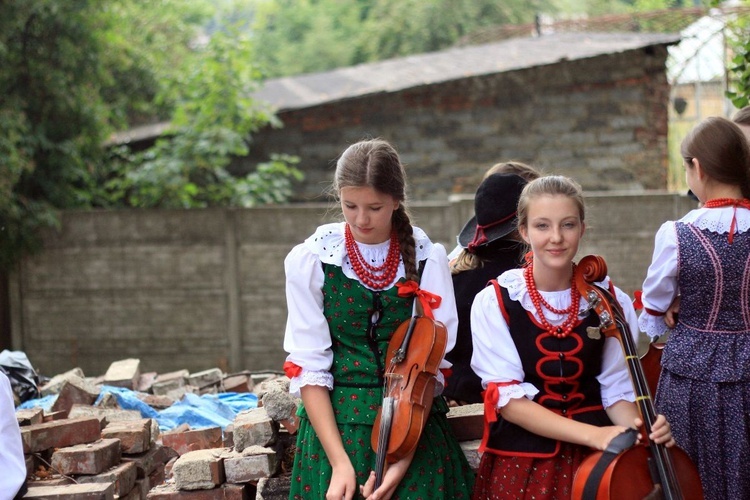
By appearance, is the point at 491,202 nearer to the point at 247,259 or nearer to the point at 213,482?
the point at 213,482

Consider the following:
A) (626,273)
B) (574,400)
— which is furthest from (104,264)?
(574,400)

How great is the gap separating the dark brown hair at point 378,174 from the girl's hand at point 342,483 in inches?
26.3

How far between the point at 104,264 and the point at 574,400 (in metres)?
7.08

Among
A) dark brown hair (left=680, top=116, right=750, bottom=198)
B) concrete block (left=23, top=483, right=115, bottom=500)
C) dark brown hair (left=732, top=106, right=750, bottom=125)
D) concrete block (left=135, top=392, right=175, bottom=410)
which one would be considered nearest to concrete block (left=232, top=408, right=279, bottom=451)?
concrete block (left=23, top=483, right=115, bottom=500)

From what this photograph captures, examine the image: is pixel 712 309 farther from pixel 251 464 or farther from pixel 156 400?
pixel 156 400

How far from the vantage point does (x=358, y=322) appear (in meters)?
3.10

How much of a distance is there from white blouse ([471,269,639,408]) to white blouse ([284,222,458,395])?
115 mm

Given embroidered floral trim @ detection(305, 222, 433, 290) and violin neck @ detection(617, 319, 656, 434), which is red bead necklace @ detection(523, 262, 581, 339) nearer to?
violin neck @ detection(617, 319, 656, 434)

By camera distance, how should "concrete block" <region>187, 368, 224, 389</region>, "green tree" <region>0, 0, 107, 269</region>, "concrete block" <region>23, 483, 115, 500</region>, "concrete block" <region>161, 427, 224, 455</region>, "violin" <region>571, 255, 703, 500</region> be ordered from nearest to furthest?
"violin" <region>571, 255, 703, 500</region>, "concrete block" <region>23, 483, 115, 500</region>, "concrete block" <region>161, 427, 224, 455</region>, "concrete block" <region>187, 368, 224, 389</region>, "green tree" <region>0, 0, 107, 269</region>

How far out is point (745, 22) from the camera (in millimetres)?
8219

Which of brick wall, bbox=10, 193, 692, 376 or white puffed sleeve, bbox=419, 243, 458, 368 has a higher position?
white puffed sleeve, bbox=419, 243, 458, 368

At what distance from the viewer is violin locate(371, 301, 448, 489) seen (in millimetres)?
2822

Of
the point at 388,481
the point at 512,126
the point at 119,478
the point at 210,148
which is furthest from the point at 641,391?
the point at 512,126

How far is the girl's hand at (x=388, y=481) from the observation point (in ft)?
9.29
